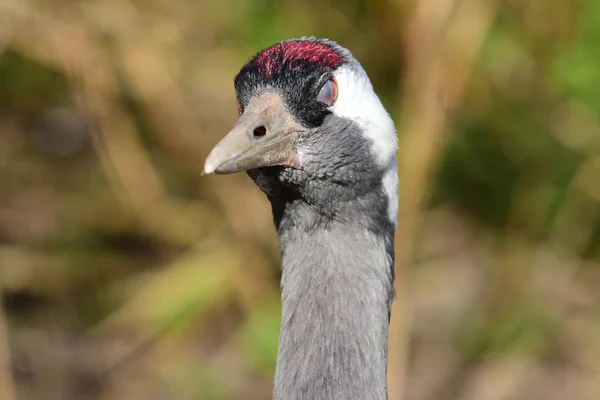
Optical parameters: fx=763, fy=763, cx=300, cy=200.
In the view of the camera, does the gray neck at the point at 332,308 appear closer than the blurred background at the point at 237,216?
Yes

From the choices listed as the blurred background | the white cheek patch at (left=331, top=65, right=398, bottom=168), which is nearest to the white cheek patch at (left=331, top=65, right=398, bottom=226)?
the white cheek patch at (left=331, top=65, right=398, bottom=168)

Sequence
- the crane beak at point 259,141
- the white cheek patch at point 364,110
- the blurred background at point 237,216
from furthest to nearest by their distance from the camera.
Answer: the blurred background at point 237,216 < the white cheek patch at point 364,110 < the crane beak at point 259,141

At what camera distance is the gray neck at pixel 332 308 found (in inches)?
74.4

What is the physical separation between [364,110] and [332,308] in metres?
0.53

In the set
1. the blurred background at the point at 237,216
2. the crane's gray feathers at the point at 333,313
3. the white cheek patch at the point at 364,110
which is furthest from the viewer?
the blurred background at the point at 237,216

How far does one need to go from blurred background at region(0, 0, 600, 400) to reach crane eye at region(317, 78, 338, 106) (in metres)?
1.97

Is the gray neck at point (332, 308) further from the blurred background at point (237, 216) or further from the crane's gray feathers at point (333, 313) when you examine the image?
the blurred background at point (237, 216)

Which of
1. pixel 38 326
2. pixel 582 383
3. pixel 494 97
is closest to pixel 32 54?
pixel 38 326

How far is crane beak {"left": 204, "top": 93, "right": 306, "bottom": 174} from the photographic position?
1.77 meters

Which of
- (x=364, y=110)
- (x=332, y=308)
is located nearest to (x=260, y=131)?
(x=364, y=110)

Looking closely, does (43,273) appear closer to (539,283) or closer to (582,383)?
(539,283)

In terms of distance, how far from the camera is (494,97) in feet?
14.8

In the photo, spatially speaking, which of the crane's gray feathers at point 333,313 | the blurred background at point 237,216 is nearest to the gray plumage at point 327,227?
the crane's gray feathers at point 333,313

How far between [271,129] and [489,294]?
3.24 m
